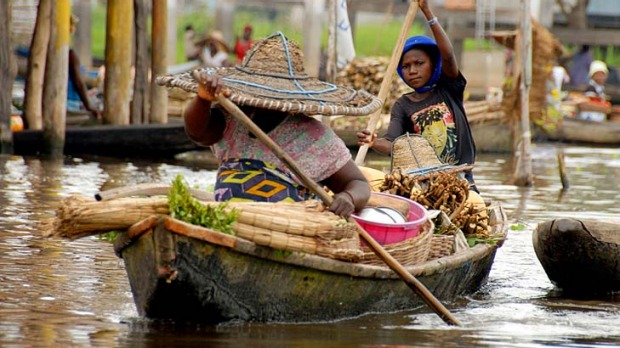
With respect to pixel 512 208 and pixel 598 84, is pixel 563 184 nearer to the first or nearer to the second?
pixel 512 208

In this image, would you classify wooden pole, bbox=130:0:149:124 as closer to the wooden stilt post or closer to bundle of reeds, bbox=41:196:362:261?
the wooden stilt post

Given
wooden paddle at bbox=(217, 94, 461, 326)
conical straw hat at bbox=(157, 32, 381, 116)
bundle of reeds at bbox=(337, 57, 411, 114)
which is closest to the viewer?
wooden paddle at bbox=(217, 94, 461, 326)

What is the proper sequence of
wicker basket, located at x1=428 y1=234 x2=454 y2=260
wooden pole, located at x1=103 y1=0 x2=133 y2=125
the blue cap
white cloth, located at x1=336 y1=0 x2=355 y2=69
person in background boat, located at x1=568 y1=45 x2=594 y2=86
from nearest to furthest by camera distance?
wicker basket, located at x1=428 y1=234 x2=454 y2=260 < the blue cap < wooden pole, located at x1=103 y1=0 x2=133 y2=125 < white cloth, located at x1=336 y1=0 x2=355 y2=69 < person in background boat, located at x1=568 y1=45 x2=594 y2=86

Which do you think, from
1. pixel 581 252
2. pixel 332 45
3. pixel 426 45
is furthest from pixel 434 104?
pixel 332 45

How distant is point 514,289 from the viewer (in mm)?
7504

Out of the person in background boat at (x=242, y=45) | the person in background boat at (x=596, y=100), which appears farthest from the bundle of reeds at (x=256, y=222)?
the person in background boat at (x=242, y=45)

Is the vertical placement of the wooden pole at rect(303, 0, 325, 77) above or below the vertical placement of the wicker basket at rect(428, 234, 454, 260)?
below

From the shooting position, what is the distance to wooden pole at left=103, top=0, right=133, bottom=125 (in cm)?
1403

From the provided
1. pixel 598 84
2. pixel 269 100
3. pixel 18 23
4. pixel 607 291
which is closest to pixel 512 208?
pixel 607 291

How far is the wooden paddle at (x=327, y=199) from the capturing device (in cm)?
540

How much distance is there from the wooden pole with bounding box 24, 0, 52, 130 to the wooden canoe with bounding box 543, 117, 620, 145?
8.42 metres

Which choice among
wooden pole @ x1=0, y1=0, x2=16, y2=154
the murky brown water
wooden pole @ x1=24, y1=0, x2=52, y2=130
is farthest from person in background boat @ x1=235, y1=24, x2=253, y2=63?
the murky brown water

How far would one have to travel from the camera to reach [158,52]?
587 inches

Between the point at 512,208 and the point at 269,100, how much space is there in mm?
5953
